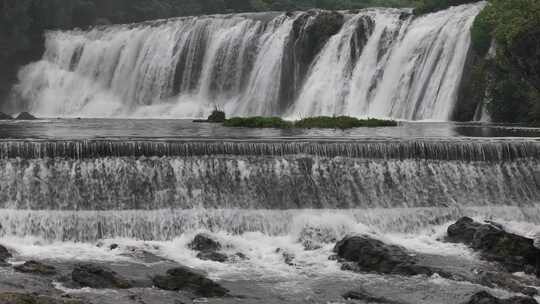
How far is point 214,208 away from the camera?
2561cm

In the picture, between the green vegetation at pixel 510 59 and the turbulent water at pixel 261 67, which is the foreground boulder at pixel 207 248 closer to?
the green vegetation at pixel 510 59

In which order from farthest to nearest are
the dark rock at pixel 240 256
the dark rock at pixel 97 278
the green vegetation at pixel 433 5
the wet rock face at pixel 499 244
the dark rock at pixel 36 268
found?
the green vegetation at pixel 433 5, the dark rock at pixel 240 256, the wet rock face at pixel 499 244, the dark rock at pixel 36 268, the dark rock at pixel 97 278

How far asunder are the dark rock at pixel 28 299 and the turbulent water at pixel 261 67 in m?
30.0

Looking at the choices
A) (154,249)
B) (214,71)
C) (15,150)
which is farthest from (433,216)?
(214,71)

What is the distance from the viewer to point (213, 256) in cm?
2177

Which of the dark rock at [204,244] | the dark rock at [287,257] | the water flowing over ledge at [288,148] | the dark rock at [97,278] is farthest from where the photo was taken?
the water flowing over ledge at [288,148]

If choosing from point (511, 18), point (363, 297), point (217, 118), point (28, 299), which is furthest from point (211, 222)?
point (511, 18)

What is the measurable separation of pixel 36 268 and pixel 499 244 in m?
11.3

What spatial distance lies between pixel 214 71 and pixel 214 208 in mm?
33766

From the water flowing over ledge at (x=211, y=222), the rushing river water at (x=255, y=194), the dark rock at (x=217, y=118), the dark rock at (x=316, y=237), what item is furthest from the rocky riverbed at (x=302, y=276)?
the dark rock at (x=217, y=118)

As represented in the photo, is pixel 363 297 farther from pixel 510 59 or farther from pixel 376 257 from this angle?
pixel 510 59

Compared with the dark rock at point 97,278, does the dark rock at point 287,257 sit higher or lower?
lower

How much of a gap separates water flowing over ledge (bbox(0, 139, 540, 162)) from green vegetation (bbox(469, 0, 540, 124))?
1051 cm

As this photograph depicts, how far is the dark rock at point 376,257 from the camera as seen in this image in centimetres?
2019
